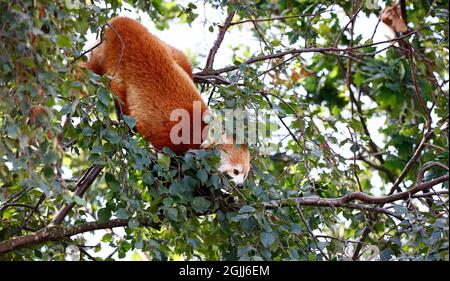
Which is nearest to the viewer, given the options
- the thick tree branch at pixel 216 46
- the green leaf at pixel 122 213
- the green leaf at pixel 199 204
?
the green leaf at pixel 122 213

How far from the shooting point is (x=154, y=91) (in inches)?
231

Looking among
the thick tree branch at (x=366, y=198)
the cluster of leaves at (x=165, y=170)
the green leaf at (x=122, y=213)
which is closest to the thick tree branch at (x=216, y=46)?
the cluster of leaves at (x=165, y=170)

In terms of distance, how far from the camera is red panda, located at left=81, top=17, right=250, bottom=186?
226 inches

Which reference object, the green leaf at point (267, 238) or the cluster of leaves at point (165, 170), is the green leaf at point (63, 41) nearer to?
the cluster of leaves at point (165, 170)

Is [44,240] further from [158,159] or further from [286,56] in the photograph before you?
[286,56]

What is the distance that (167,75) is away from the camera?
5934mm

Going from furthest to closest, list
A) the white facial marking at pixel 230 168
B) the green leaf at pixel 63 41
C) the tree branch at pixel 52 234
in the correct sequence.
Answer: the white facial marking at pixel 230 168
the tree branch at pixel 52 234
the green leaf at pixel 63 41

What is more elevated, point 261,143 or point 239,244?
point 261,143

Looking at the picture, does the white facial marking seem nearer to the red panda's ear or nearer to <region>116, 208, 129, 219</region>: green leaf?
the red panda's ear

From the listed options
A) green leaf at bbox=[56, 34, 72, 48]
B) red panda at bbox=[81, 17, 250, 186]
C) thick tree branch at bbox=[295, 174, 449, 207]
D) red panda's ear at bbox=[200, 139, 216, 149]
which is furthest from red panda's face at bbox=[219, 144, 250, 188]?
green leaf at bbox=[56, 34, 72, 48]

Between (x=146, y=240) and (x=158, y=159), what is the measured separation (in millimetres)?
520

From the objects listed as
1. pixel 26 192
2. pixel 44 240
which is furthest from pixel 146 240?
pixel 26 192

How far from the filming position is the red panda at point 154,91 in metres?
5.73
